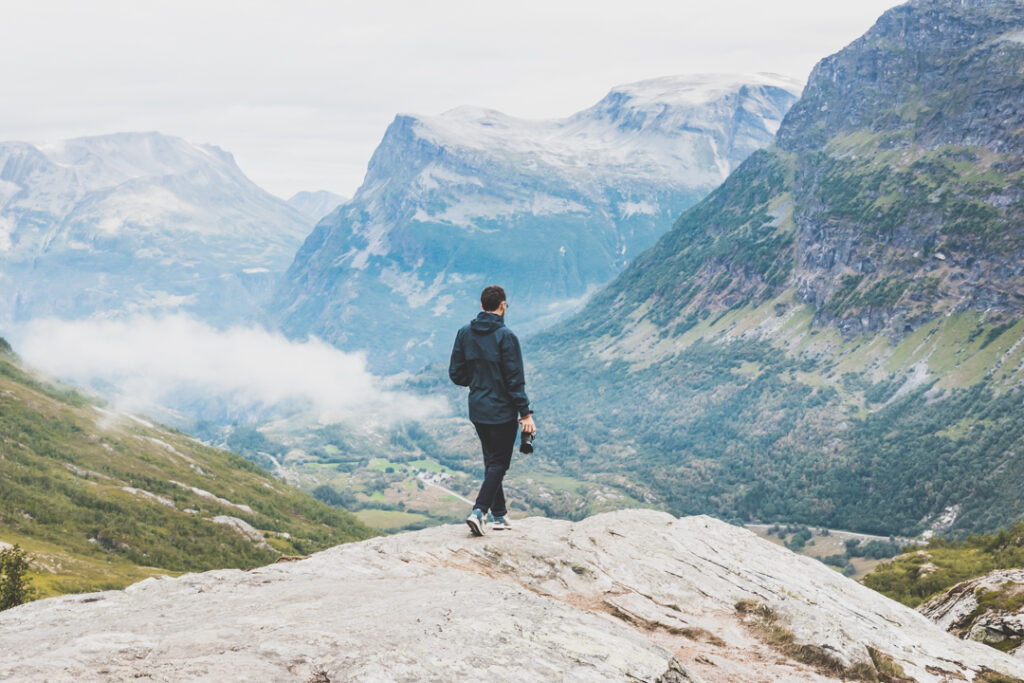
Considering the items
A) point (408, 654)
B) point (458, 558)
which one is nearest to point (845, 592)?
point (458, 558)

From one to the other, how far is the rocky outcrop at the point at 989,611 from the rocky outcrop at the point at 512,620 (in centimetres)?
264

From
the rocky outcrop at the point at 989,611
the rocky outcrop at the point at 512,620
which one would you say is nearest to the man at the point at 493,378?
the rocky outcrop at the point at 512,620

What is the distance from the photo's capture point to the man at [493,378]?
20.7 m

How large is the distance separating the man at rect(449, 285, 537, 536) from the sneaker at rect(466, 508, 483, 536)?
6.60 ft

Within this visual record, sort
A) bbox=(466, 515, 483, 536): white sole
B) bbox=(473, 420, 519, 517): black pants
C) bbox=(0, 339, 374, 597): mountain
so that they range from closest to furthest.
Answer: bbox=(473, 420, 519, 517): black pants
bbox=(466, 515, 483, 536): white sole
bbox=(0, 339, 374, 597): mountain

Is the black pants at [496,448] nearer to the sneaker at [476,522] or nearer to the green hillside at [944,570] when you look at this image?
the sneaker at [476,522]

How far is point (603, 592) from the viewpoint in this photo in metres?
22.1

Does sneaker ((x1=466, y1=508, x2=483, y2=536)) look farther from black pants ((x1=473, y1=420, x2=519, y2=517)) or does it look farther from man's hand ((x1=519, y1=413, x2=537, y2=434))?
man's hand ((x1=519, y1=413, x2=537, y2=434))

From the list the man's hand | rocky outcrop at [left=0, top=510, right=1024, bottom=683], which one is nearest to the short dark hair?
the man's hand

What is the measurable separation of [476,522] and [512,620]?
8306 millimetres

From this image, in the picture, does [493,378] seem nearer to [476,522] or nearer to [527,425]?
[527,425]

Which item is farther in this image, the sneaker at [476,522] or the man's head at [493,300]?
the sneaker at [476,522]

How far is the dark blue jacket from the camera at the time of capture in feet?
67.7

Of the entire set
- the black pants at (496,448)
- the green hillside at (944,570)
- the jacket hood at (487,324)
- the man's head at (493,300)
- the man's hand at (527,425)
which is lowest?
the green hillside at (944,570)
